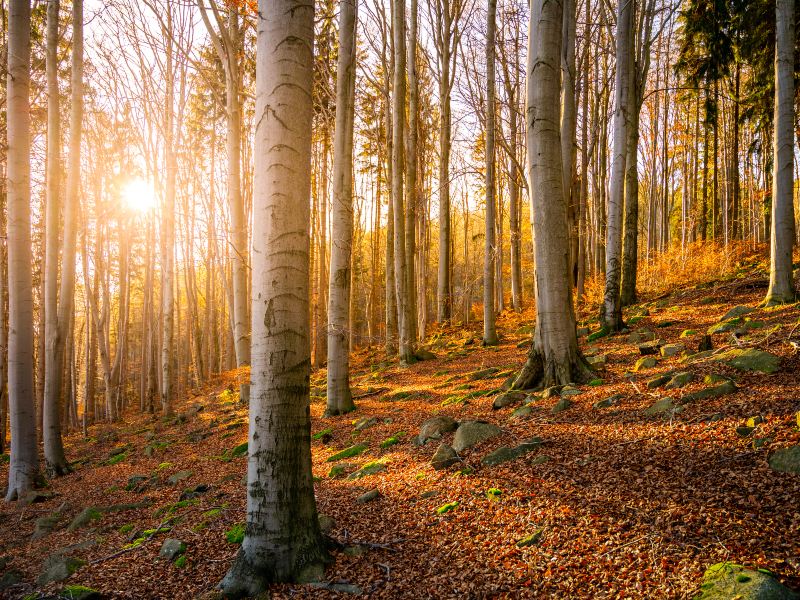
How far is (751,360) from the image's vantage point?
181 inches

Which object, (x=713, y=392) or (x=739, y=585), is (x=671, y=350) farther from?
(x=739, y=585)

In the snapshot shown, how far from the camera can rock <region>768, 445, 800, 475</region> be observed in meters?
2.72

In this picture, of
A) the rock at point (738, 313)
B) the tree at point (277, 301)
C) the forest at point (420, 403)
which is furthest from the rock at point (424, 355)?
the tree at point (277, 301)

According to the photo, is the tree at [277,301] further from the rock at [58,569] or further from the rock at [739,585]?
the rock at [739,585]

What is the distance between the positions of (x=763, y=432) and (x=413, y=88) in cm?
1105

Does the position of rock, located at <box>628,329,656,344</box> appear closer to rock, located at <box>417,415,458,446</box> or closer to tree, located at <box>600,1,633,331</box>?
tree, located at <box>600,1,633,331</box>

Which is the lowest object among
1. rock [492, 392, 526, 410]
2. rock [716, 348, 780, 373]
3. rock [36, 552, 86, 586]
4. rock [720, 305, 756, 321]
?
rock [36, 552, 86, 586]

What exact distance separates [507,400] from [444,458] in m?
1.61

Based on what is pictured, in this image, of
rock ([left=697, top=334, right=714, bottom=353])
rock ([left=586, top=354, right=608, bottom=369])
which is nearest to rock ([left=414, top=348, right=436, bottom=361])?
rock ([left=586, top=354, right=608, bottom=369])

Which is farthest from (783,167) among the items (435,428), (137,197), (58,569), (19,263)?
(137,197)

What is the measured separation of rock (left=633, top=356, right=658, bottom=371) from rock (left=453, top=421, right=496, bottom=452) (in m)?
2.58

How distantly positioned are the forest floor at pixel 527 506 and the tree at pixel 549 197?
0.61 meters

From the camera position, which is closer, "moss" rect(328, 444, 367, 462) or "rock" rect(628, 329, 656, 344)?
"moss" rect(328, 444, 367, 462)

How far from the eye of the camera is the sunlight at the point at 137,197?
16.7 metres
